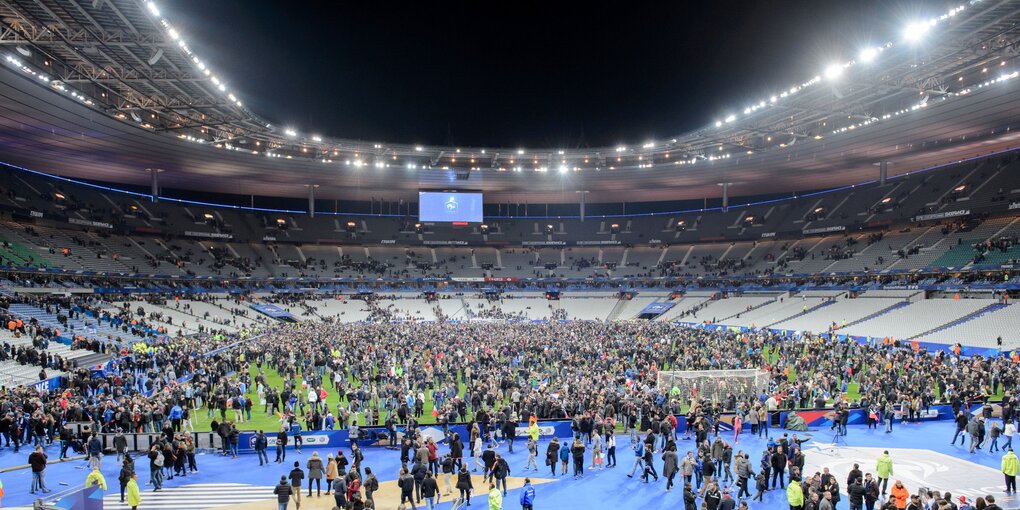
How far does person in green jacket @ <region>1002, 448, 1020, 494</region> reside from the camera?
12.5 metres

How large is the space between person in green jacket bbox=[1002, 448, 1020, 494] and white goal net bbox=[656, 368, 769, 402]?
7474 mm

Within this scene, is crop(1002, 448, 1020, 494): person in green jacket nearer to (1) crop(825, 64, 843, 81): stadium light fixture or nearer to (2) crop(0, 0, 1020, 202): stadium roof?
(2) crop(0, 0, 1020, 202): stadium roof

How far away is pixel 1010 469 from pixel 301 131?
38237 millimetres

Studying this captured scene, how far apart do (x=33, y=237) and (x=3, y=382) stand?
95.9 ft

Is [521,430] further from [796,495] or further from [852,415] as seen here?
[852,415]

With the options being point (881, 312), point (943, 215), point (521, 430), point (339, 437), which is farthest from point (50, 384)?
point (943, 215)

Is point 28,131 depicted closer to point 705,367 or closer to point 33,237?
point 33,237

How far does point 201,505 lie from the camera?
12.7m

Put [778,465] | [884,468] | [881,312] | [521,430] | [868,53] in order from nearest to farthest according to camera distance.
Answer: [884,468]
[778,465]
[521,430]
[868,53]
[881,312]

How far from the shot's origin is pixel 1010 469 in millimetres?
12484

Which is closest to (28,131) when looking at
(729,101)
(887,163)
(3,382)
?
(3,382)

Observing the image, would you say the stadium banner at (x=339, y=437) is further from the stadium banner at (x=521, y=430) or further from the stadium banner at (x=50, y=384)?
the stadium banner at (x=50, y=384)

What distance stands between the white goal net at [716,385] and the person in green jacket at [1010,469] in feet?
24.5

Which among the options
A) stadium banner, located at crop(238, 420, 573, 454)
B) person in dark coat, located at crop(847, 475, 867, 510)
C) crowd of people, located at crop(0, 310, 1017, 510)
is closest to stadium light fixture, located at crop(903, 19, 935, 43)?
crowd of people, located at crop(0, 310, 1017, 510)
